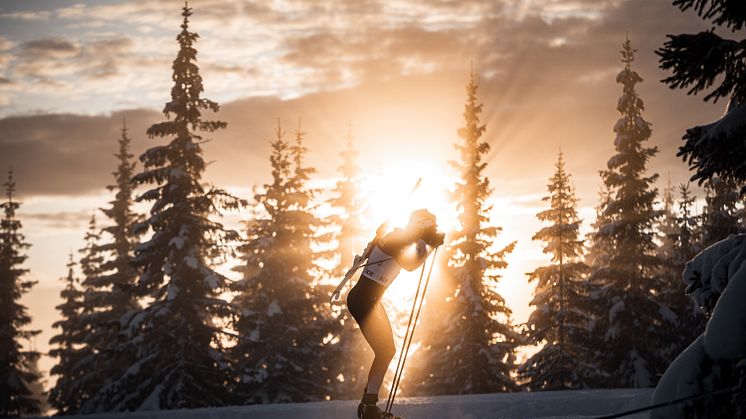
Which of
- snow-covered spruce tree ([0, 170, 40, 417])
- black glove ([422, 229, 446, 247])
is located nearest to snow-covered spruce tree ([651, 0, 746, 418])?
black glove ([422, 229, 446, 247])

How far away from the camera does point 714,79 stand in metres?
6.57

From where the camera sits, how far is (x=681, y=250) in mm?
34938

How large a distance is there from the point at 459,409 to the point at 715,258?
193 inches

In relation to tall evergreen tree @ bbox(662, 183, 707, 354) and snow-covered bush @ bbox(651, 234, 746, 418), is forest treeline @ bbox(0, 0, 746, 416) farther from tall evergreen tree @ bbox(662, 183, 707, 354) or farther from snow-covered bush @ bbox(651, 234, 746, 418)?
snow-covered bush @ bbox(651, 234, 746, 418)

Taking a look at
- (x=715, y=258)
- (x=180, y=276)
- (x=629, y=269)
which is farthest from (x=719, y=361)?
(x=629, y=269)

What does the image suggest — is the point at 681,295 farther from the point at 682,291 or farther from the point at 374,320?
the point at 374,320

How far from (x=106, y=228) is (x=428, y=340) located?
64.4 feet

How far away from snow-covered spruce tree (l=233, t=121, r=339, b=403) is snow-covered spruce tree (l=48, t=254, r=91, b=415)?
30.9 feet

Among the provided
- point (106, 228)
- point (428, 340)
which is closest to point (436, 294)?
point (428, 340)

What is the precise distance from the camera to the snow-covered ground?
9.93 metres

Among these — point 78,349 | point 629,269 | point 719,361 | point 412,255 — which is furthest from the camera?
point 78,349

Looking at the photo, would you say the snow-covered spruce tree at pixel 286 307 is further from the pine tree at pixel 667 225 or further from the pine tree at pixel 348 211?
the pine tree at pixel 667 225

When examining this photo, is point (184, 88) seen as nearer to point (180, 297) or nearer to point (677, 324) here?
point (180, 297)

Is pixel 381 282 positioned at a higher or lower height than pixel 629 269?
lower
